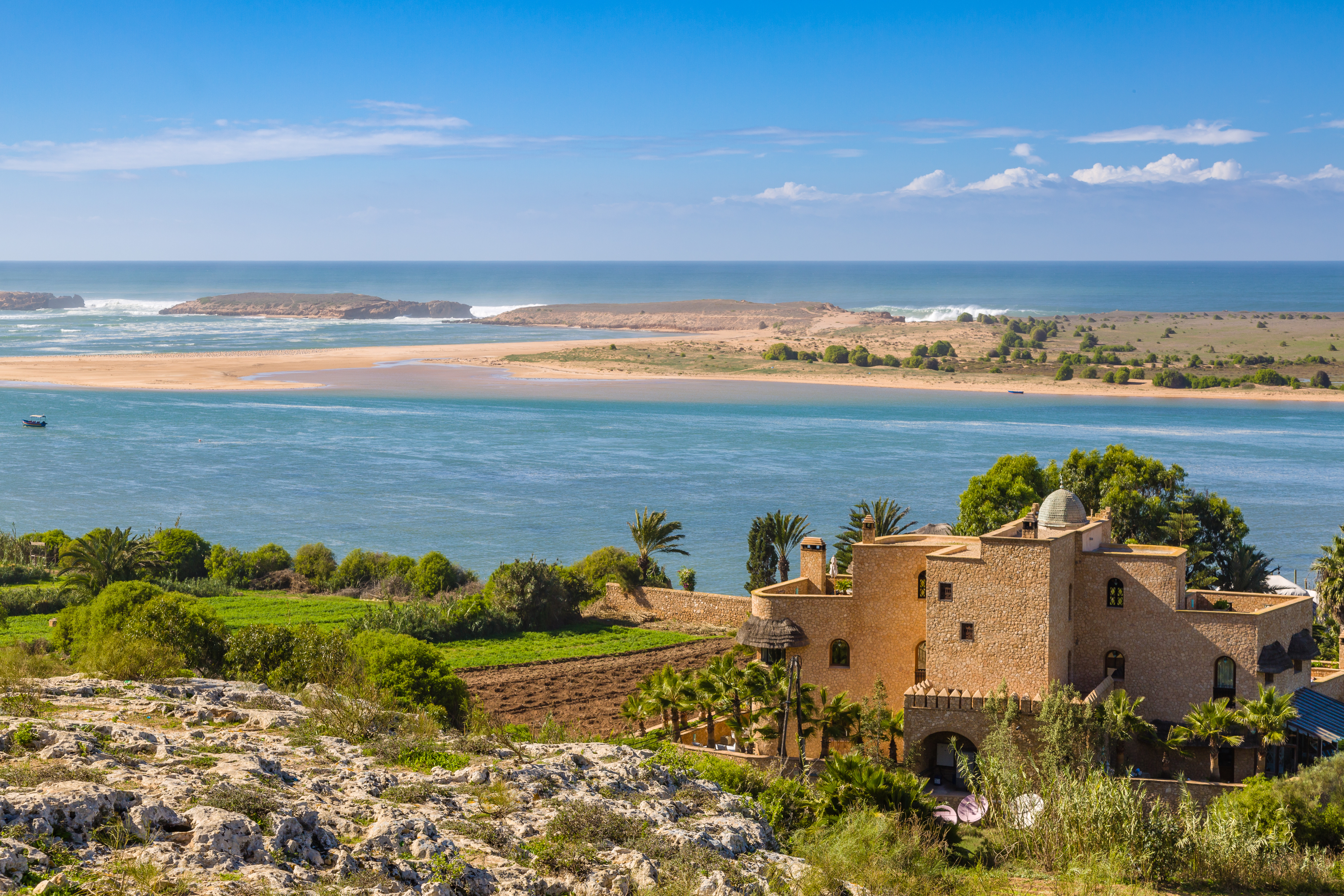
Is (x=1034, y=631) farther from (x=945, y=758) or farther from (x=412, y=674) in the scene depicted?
(x=412, y=674)

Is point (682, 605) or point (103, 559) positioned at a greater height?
point (103, 559)

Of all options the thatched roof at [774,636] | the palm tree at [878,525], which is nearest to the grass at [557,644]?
the palm tree at [878,525]

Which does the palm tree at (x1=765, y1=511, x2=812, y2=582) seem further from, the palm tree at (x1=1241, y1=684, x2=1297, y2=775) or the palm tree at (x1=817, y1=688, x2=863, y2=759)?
the palm tree at (x1=1241, y1=684, x2=1297, y2=775)

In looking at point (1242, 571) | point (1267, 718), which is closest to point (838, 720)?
point (1267, 718)

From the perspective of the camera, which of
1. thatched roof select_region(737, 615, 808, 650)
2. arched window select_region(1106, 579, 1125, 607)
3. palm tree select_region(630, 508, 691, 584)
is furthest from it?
palm tree select_region(630, 508, 691, 584)

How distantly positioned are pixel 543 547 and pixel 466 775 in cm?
3881

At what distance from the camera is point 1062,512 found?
88.8 ft

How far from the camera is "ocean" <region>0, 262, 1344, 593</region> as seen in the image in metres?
57.2

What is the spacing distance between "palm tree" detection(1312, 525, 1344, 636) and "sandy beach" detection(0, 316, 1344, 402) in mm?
73802

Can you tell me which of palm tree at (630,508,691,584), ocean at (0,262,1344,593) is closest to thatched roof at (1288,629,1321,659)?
ocean at (0,262,1344,593)

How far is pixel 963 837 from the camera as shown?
1978cm

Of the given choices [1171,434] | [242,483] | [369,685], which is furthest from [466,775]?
[1171,434]

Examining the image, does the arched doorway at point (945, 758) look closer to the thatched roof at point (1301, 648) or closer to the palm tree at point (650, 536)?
the thatched roof at point (1301, 648)

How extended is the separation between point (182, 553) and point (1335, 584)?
39.6m
